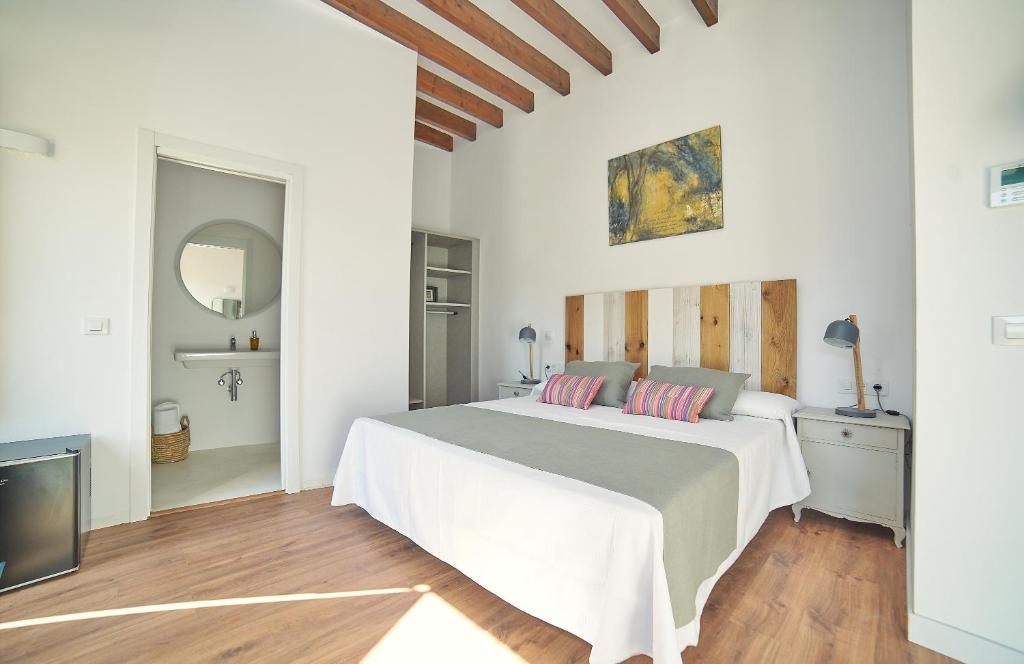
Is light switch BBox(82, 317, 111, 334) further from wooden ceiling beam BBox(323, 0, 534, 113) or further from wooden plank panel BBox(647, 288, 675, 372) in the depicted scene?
wooden plank panel BBox(647, 288, 675, 372)

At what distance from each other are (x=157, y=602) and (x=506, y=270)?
382 centimetres

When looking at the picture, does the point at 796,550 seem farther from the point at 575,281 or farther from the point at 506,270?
the point at 506,270

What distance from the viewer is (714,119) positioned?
3.41 m

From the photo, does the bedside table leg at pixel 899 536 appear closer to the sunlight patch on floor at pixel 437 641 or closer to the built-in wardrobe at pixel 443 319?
the sunlight patch on floor at pixel 437 641

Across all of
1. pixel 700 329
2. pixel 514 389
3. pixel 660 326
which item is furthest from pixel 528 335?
pixel 700 329

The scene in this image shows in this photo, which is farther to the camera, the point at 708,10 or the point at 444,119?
the point at 444,119

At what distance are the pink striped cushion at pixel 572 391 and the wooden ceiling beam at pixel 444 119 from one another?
319cm

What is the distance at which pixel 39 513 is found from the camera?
204 centimetres

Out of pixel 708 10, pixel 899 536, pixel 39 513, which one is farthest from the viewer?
pixel 708 10

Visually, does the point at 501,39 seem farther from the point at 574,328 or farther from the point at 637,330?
the point at 637,330

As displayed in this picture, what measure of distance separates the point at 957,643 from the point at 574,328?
3049mm

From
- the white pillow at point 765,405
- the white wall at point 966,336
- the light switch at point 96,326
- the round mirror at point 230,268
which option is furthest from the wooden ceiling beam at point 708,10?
the light switch at point 96,326

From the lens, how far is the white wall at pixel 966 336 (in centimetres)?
147

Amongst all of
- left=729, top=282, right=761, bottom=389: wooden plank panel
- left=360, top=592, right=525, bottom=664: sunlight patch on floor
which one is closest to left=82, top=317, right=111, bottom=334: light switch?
left=360, top=592, right=525, bottom=664: sunlight patch on floor
